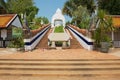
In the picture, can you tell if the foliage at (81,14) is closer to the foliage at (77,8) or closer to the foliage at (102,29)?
the foliage at (77,8)

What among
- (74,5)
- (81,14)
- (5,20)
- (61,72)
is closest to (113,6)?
(81,14)

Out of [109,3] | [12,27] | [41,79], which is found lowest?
[41,79]

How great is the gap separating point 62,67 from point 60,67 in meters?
0.09

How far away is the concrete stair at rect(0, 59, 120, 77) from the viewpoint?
11945 mm

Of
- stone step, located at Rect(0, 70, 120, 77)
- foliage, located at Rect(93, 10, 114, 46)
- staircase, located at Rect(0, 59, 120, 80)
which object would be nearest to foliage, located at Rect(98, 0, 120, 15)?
foliage, located at Rect(93, 10, 114, 46)

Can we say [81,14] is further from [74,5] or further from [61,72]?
Answer: [61,72]

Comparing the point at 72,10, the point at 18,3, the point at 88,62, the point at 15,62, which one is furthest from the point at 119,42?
the point at 18,3

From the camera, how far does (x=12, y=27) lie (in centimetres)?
2359

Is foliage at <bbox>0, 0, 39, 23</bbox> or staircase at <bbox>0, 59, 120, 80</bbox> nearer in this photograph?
staircase at <bbox>0, 59, 120, 80</bbox>

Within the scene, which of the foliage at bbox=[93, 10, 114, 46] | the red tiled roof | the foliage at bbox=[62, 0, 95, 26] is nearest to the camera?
the foliage at bbox=[93, 10, 114, 46]

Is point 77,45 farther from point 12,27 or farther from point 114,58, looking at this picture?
point 114,58

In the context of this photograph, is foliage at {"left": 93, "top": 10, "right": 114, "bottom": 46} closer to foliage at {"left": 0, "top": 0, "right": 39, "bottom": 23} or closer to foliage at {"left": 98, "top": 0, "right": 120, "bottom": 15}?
foliage at {"left": 98, "top": 0, "right": 120, "bottom": 15}

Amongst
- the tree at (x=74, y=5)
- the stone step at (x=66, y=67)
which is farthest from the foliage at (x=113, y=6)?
the stone step at (x=66, y=67)

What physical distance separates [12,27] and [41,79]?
509 inches
